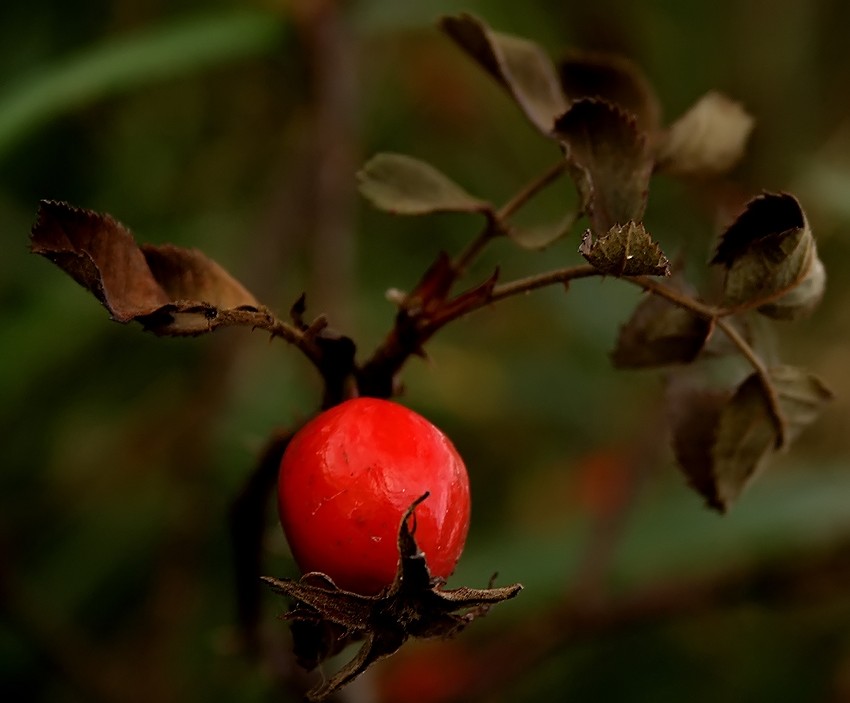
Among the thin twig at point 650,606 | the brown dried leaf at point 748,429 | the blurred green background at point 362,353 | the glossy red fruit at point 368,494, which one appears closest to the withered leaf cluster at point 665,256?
the brown dried leaf at point 748,429

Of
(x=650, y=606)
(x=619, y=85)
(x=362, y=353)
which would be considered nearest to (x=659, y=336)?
(x=619, y=85)

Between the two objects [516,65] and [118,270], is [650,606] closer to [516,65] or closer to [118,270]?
[516,65]

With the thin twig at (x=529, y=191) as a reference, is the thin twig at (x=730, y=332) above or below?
below

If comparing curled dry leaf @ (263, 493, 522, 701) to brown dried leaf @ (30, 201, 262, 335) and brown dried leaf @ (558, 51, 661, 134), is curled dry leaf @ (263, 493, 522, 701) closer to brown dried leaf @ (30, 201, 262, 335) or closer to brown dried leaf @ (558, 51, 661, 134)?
brown dried leaf @ (30, 201, 262, 335)

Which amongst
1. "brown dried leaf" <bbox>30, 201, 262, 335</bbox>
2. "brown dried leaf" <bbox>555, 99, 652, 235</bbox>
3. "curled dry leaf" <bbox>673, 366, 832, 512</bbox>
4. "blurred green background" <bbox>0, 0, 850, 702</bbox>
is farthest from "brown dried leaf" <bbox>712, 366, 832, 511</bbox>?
"blurred green background" <bbox>0, 0, 850, 702</bbox>

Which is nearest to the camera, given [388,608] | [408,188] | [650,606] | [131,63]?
[388,608]

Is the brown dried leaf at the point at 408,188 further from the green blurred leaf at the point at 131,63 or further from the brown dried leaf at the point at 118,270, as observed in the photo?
the green blurred leaf at the point at 131,63

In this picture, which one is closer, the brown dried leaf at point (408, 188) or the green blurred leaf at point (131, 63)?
the brown dried leaf at point (408, 188)

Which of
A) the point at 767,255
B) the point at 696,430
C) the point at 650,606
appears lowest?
the point at 650,606

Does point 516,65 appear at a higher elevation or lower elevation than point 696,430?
higher
